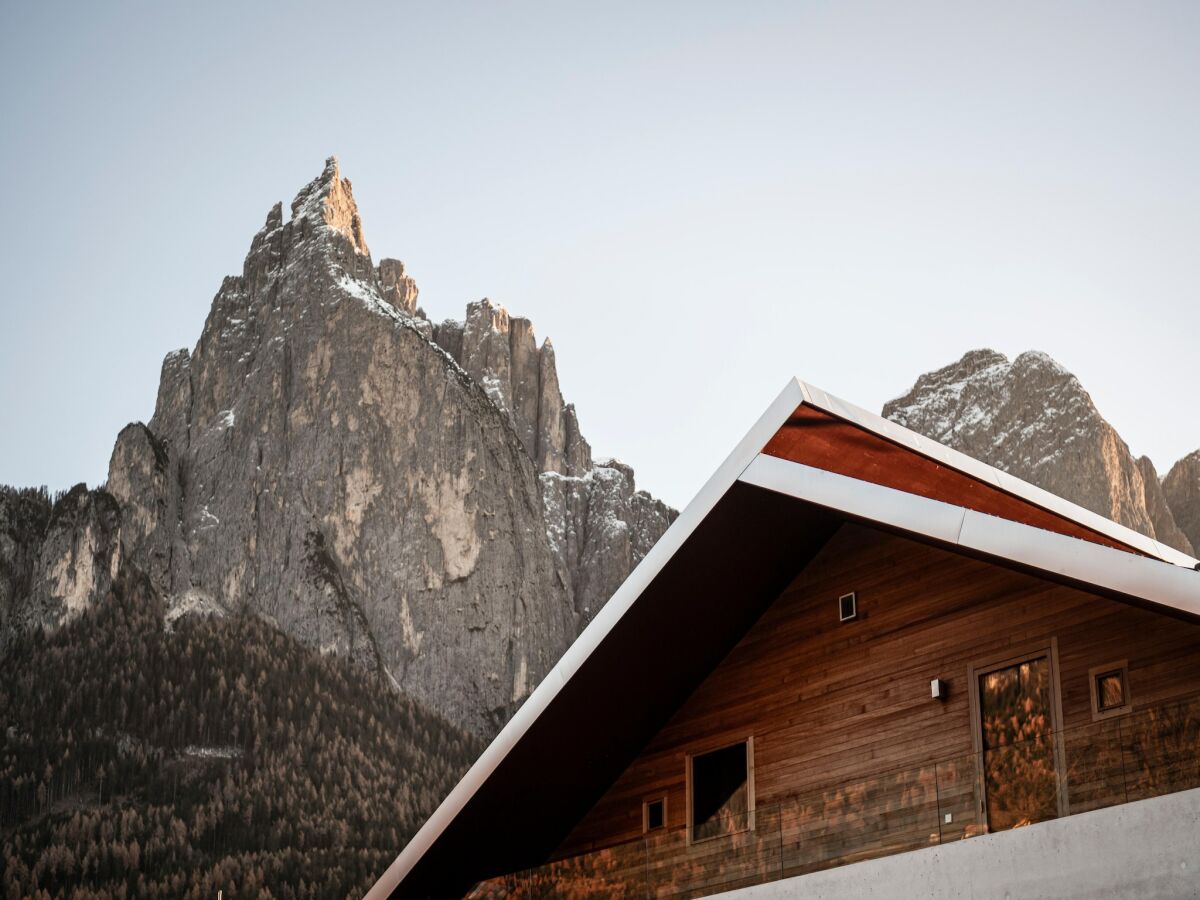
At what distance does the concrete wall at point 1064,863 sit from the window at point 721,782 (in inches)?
110

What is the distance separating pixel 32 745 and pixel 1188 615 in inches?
2351

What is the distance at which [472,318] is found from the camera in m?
100

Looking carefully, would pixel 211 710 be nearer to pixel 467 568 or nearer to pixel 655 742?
pixel 467 568

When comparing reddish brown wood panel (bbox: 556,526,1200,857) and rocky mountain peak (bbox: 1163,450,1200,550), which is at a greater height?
rocky mountain peak (bbox: 1163,450,1200,550)

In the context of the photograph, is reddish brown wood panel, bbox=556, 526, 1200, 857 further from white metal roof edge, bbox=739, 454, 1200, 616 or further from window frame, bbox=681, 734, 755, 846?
white metal roof edge, bbox=739, 454, 1200, 616

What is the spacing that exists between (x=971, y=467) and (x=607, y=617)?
2.71m

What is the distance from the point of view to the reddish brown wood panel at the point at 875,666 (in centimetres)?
995

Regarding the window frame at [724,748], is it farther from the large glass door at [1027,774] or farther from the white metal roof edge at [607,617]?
the large glass door at [1027,774]

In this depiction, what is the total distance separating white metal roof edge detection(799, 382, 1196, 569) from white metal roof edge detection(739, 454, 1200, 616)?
518mm

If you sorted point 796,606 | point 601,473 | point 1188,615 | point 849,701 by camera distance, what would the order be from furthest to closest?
point 601,473 < point 796,606 < point 849,701 < point 1188,615

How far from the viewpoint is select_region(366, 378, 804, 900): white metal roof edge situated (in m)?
10.5

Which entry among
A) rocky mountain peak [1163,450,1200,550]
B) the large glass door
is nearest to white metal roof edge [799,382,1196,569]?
the large glass door

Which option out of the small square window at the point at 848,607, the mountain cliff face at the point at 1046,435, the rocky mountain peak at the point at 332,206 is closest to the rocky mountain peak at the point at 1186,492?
the mountain cliff face at the point at 1046,435

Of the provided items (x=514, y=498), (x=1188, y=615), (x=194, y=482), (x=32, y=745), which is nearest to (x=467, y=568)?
(x=514, y=498)
